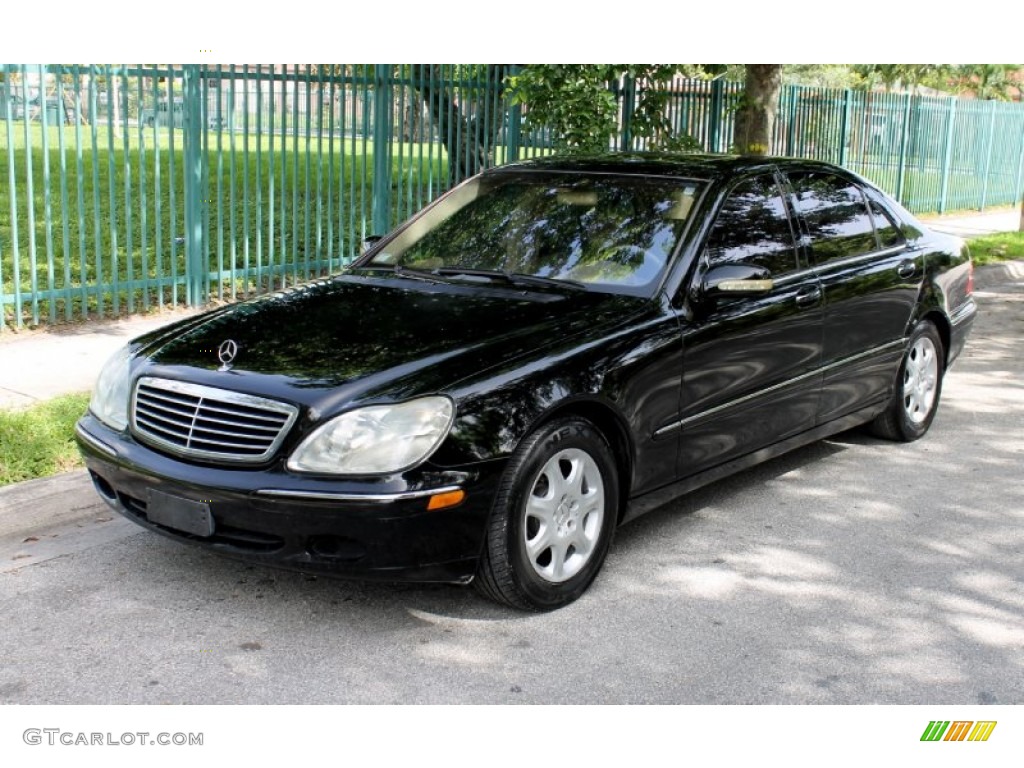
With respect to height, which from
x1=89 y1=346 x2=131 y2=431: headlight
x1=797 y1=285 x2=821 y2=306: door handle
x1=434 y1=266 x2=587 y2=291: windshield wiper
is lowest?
x1=89 y1=346 x2=131 y2=431: headlight

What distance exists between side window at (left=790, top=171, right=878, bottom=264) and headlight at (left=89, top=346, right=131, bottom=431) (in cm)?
329

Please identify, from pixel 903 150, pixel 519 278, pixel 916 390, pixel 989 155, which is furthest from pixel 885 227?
pixel 989 155

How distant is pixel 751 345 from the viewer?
17.9 ft

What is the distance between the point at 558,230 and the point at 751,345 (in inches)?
39.7

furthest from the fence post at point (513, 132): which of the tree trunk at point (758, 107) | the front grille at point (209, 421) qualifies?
the front grille at point (209, 421)

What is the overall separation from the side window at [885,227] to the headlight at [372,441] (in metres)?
3.50

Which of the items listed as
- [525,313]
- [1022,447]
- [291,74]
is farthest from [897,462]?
[291,74]

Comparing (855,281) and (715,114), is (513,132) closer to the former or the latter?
(715,114)

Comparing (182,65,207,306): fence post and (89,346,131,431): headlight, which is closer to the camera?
(89,346,131,431): headlight

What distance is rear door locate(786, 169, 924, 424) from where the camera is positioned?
605 cm

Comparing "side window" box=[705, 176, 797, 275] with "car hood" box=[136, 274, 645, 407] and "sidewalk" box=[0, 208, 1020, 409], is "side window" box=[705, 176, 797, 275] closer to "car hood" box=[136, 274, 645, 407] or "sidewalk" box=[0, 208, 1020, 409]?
"car hood" box=[136, 274, 645, 407]

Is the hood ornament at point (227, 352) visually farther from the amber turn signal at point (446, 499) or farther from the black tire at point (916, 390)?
the black tire at point (916, 390)

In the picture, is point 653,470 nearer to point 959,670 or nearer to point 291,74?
point 959,670
